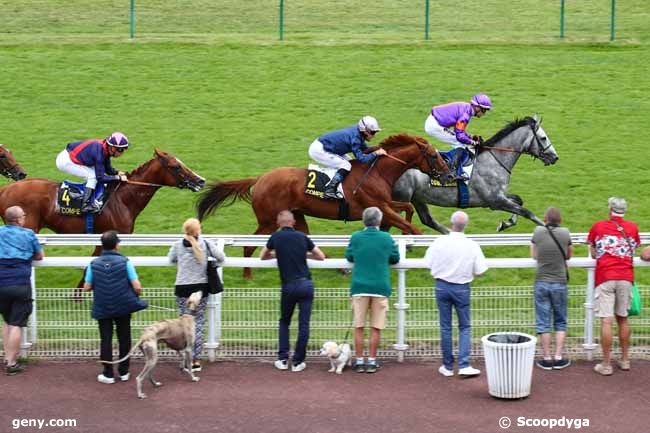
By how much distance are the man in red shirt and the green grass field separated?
10.5ft

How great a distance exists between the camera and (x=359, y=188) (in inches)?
571

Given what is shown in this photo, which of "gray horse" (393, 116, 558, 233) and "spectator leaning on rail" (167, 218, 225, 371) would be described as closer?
"spectator leaning on rail" (167, 218, 225, 371)

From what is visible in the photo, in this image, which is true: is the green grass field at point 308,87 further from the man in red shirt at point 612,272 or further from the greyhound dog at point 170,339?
the greyhound dog at point 170,339

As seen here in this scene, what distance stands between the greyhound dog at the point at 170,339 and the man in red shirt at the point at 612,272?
11.6ft

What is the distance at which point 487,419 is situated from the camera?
9.45 metres

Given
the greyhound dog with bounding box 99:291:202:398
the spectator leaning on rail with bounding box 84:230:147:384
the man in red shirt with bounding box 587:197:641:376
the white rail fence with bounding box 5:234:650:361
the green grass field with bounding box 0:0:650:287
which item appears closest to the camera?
the greyhound dog with bounding box 99:291:202:398

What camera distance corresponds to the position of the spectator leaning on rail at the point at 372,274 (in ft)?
34.7

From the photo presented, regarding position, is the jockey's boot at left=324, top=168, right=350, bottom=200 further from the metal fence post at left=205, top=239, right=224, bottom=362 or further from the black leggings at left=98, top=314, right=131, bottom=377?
the black leggings at left=98, top=314, right=131, bottom=377

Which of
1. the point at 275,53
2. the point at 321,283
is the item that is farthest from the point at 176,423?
the point at 275,53

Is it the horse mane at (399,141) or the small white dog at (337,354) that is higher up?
the horse mane at (399,141)

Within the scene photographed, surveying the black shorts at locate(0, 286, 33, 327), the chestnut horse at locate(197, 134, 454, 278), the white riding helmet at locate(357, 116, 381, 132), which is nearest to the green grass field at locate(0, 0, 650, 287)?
the chestnut horse at locate(197, 134, 454, 278)

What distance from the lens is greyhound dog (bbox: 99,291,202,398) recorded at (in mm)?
9945

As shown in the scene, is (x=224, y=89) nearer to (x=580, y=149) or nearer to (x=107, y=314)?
(x=580, y=149)

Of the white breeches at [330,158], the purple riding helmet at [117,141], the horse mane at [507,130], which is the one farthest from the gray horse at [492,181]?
the purple riding helmet at [117,141]
